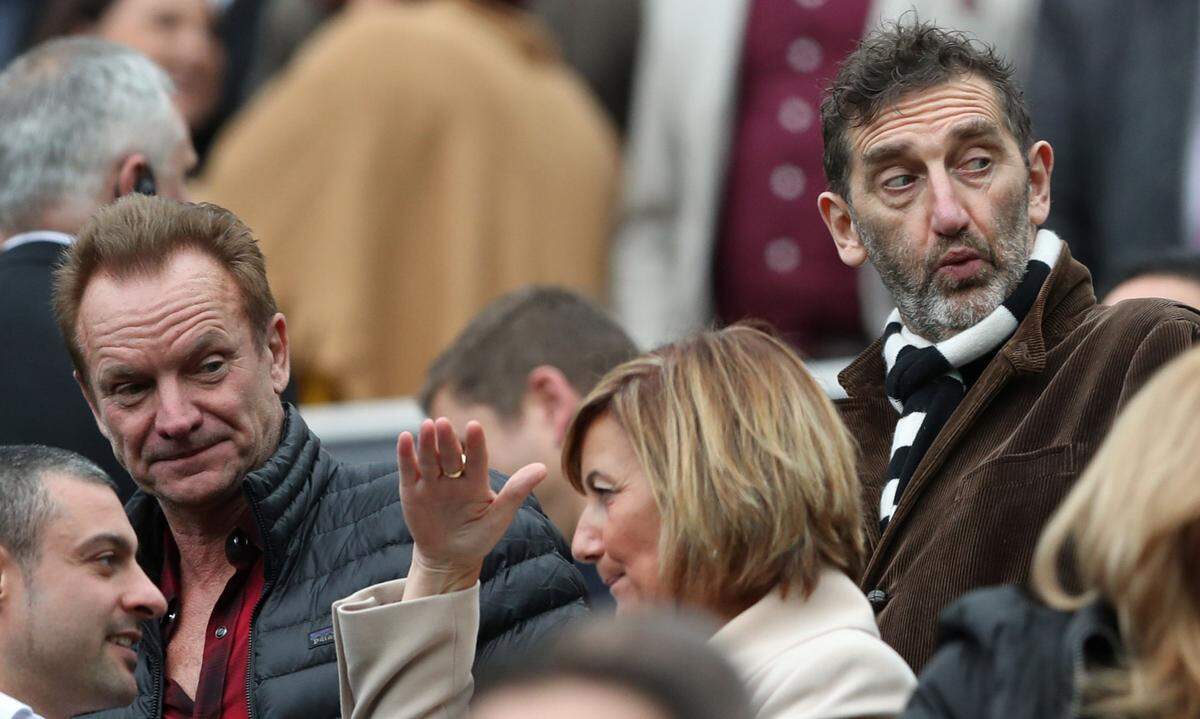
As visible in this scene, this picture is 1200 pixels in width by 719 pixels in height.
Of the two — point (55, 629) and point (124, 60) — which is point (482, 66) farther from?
point (55, 629)

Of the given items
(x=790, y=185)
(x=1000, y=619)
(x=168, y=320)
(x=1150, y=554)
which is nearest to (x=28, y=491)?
(x=168, y=320)

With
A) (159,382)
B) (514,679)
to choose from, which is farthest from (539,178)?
(514,679)

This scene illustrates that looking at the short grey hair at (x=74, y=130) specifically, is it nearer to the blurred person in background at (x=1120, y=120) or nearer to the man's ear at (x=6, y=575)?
the man's ear at (x=6, y=575)

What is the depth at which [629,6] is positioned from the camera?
791cm

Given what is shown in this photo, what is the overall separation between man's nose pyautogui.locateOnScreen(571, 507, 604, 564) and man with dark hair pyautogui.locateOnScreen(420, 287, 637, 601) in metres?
1.60

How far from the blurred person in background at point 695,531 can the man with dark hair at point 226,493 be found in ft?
0.71

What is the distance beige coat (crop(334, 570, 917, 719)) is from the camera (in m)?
3.42

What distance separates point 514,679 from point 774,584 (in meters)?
1.11

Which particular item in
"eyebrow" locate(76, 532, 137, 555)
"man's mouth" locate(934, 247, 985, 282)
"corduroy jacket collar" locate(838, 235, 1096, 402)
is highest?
"man's mouth" locate(934, 247, 985, 282)

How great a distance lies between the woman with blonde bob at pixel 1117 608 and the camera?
115 inches

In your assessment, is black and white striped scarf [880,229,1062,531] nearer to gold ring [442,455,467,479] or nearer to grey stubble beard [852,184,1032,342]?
grey stubble beard [852,184,1032,342]

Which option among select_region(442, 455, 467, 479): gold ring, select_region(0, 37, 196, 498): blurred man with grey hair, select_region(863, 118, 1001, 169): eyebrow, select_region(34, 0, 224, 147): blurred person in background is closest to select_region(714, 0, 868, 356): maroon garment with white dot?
select_region(34, 0, 224, 147): blurred person in background

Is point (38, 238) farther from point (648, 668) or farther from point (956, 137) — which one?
point (648, 668)

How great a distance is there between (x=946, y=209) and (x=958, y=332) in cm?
22
